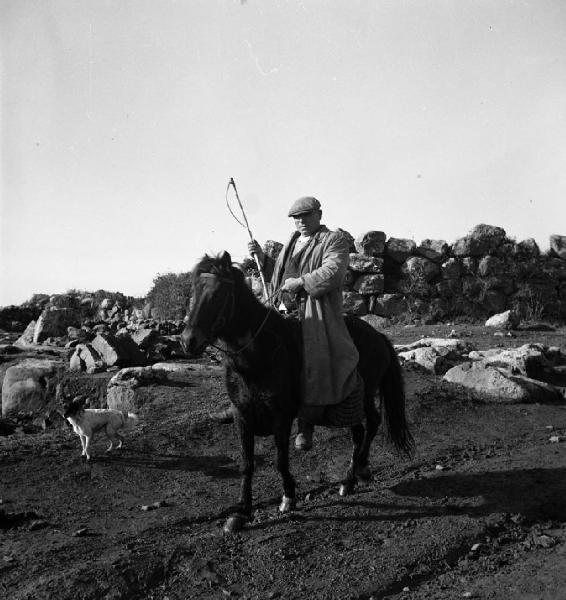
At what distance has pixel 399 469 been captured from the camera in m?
6.28

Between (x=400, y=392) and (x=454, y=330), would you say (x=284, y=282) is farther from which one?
(x=454, y=330)

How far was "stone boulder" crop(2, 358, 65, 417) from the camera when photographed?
9.47 m

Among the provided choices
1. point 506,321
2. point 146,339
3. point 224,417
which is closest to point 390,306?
point 506,321

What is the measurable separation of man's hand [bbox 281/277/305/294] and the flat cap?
1.98 ft

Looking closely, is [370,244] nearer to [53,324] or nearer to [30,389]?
→ [53,324]

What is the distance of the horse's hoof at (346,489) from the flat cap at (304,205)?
101 inches

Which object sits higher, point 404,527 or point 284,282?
point 284,282

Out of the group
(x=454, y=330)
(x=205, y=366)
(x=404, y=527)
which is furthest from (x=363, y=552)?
(x=454, y=330)

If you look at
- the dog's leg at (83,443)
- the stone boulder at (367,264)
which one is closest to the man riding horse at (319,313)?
the dog's leg at (83,443)

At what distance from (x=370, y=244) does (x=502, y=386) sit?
916 centimetres

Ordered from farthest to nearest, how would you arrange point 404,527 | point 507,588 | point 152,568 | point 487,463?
point 487,463 → point 404,527 → point 152,568 → point 507,588

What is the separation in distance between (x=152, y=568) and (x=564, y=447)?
15.7 ft

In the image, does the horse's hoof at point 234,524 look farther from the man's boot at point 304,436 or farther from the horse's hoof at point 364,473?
the horse's hoof at point 364,473

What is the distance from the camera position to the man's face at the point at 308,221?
5.22m
